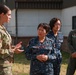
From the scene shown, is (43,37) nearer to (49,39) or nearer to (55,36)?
(49,39)

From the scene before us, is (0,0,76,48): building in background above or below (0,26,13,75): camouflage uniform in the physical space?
above

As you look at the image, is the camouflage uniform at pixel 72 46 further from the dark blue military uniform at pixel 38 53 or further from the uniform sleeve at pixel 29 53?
the uniform sleeve at pixel 29 53

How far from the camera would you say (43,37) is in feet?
18.5

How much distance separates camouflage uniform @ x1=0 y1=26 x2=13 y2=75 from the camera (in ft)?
15.3

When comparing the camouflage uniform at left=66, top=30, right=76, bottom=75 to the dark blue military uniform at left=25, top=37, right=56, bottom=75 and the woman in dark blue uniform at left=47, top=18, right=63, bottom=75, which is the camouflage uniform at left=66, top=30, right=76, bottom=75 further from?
the dark blue military uniform at left=25, top=37, right=56, bottom=75

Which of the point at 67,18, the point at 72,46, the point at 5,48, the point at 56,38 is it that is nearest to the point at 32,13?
the point at 67,18

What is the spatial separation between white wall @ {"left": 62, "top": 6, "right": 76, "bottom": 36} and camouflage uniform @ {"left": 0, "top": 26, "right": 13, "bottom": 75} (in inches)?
523

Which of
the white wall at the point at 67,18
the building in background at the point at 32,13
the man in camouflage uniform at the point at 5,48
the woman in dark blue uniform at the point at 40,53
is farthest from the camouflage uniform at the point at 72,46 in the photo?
the building in background at the point at 32,13

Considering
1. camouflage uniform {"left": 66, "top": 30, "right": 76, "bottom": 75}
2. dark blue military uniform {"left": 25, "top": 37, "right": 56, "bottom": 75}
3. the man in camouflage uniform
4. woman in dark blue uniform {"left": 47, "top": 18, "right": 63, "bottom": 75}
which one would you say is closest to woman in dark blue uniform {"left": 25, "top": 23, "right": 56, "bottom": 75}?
dark blue military uniform {"left": 25, "top": 37, "right": 56, "bottom": 75}

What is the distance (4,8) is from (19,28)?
51.1 ft

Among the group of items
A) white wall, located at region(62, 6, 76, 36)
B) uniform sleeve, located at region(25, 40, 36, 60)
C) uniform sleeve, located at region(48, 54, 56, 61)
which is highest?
white wall, located at region(62, 6, 76, 36)

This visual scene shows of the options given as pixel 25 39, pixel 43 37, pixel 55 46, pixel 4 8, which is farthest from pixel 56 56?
pixel 25 39

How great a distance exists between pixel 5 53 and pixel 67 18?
14.7 metres

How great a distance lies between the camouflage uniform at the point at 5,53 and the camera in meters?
4.68
